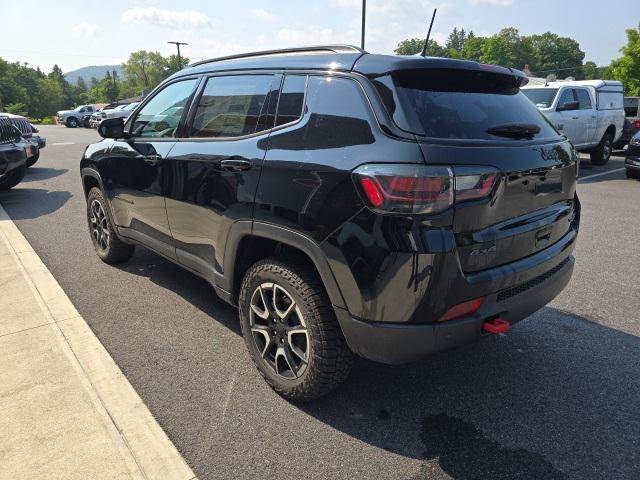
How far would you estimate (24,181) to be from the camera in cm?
1019

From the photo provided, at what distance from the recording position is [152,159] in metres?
3.54

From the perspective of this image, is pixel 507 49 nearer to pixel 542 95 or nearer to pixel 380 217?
pixel 542 95

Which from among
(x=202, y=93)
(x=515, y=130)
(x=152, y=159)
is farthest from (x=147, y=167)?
(x=515, y=130)

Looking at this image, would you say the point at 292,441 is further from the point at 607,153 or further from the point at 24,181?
the point at 607,153

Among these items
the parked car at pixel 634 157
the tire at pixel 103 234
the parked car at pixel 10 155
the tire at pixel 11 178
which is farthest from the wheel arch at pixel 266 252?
the parked car at pixel 634 157

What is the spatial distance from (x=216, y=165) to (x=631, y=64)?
42.0 metres

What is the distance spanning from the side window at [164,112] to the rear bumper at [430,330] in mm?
2082

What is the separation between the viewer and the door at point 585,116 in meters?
11.0

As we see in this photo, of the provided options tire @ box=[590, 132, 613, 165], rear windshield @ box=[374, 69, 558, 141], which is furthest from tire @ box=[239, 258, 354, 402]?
tire @ box=[590, 132, 613, 165]

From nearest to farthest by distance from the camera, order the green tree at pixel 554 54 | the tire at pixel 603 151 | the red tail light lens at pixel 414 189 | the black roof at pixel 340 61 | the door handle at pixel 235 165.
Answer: the red tail light lens at pixel 414 189 < the black roof at pixel 340 61 < the door handle at pixel 235 165 < the tire at pixel 603 151 < the green tree at pixel 554 54

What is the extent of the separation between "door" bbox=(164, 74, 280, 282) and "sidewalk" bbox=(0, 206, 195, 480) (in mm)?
913

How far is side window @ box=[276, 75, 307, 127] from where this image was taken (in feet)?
8.20

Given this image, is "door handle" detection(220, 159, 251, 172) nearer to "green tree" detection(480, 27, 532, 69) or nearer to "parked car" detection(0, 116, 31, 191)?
"parked car" detection(0, 116, 31, 191)

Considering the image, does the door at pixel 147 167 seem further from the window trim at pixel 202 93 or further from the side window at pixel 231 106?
the side window at pixel 231 106
